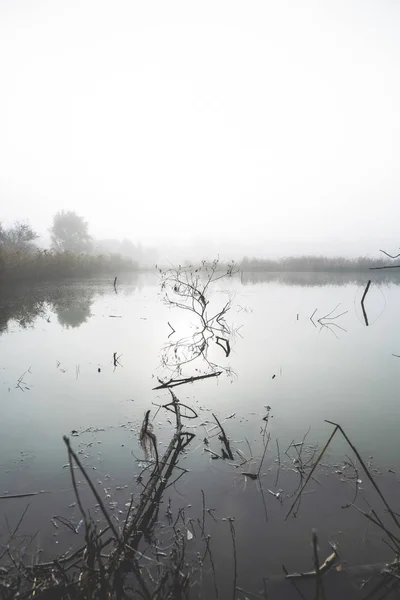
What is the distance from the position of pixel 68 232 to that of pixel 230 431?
179 feet

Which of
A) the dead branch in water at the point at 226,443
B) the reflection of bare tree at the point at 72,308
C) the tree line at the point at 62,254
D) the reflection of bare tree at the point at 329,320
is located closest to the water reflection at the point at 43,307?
the reflection of bare tree at the point at 72,308

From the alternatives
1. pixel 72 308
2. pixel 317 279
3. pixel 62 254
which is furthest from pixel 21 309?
pixel 317 279

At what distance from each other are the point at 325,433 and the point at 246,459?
1404mm

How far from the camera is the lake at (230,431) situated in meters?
2.97

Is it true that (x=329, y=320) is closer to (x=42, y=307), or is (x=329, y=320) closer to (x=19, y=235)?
(x=42, y=307)

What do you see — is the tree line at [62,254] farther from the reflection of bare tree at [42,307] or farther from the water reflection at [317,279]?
the water reflection at [317,279]

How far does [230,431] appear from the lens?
480 cm

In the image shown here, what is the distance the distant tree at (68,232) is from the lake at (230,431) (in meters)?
45.5

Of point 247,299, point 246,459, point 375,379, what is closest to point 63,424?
point 246,459

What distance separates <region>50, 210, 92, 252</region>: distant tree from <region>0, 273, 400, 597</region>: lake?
4548 cm

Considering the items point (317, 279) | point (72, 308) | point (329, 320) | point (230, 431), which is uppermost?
point (317, 279)

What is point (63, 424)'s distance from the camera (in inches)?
196

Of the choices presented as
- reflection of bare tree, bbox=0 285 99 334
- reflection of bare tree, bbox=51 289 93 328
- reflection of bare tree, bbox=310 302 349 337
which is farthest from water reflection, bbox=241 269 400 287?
reflection of bare tree, bbox=0 285 99 334

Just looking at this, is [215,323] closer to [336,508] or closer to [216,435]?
[216,435]
